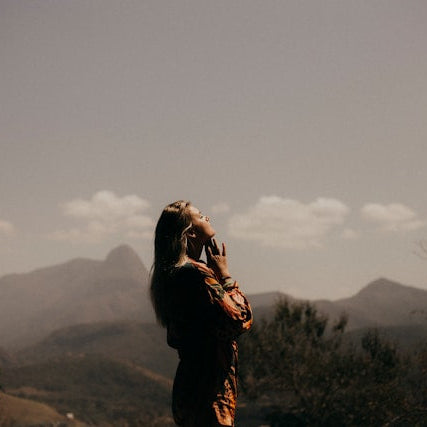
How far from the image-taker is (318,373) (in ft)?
108

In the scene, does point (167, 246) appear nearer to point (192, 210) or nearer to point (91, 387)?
point (192, 210)

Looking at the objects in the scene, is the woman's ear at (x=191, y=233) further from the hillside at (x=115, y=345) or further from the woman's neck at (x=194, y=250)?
the hillside at (x=115, y=345)

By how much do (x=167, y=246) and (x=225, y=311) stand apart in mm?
595

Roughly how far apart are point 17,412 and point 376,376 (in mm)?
30020

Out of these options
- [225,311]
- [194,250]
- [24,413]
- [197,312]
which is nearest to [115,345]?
[24,413]

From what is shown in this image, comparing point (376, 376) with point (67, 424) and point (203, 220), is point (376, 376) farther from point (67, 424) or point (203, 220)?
point (203, 220)

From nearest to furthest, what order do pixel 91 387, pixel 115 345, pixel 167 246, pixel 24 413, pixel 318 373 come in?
pixel 167 246 < pixel 318 373 < pixel 24 413 < pixel 91 387 < pixel 115 345

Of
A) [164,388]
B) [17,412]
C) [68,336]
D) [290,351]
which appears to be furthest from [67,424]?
[68,336]

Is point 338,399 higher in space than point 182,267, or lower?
lower

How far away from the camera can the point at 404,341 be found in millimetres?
110000

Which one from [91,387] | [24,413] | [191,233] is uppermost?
[191,233]

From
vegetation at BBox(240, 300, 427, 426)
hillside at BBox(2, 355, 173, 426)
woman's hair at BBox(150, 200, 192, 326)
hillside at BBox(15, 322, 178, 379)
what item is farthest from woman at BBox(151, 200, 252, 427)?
hillside at BBox(15, 322, 178, 379)

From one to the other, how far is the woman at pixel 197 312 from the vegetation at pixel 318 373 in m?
20.2

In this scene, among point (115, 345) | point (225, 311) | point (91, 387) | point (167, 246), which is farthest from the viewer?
point (115, 345)
